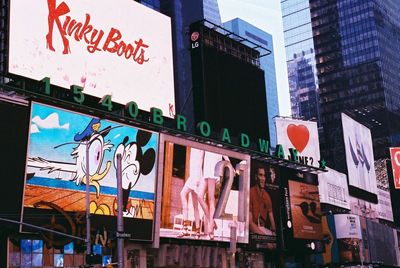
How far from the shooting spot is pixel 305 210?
209 feet

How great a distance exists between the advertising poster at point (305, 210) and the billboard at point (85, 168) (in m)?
21.4

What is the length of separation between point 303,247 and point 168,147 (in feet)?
77.0

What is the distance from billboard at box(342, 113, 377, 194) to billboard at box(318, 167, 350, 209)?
4.98 feet

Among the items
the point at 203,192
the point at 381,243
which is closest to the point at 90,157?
the point at 203,192

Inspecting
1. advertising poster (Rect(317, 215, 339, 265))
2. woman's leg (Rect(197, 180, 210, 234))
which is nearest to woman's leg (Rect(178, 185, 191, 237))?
woman's leg (Rect(197, 180, 210, 234))

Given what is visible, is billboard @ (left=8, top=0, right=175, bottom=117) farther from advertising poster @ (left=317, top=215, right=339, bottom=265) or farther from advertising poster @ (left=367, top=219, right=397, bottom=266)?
advertising poster @ (left=367, top=219, right=397, bottom=266)

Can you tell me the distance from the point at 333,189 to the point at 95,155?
53.7 meters

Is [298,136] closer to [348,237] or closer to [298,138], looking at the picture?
[298,138]

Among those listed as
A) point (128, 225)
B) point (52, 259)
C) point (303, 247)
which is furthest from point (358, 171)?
point (52, 259)

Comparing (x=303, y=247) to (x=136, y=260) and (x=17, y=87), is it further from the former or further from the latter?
(x=17, y=87)

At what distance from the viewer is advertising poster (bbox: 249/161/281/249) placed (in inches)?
2213

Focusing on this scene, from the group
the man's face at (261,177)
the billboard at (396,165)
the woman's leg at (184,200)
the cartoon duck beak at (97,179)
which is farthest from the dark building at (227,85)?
the billboard at (396,165)

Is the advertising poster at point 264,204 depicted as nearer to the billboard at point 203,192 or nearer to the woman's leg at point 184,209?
the billboard at point 203,192

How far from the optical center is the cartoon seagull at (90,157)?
125 ft
